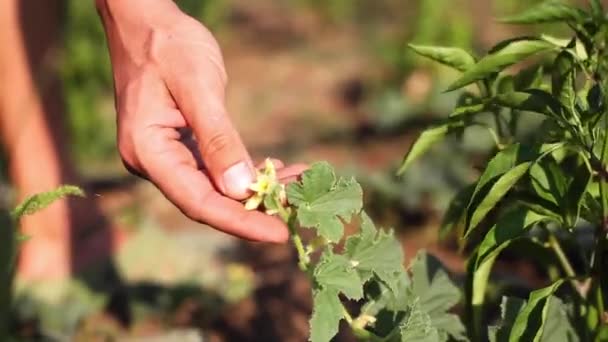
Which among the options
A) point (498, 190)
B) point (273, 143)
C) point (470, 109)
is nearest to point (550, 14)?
point (470, 109)

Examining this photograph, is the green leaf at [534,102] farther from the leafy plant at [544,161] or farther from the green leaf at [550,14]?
the green leaf at [550,14]

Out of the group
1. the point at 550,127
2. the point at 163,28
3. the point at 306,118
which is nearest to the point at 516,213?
the point at 550,127

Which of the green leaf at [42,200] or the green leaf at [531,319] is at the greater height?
the green leaf at [42,200]

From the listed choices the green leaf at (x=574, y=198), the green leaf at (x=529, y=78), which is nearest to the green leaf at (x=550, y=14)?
the green leaf at (x=529, y=78)

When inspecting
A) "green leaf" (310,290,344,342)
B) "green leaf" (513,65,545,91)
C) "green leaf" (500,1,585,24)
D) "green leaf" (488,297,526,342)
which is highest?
"green leaf" (500,1,585,24)

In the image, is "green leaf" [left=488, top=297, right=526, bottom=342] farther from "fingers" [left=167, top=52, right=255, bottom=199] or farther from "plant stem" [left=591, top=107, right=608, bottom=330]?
"fingers" [left=167, top=52, right=255, bottom=199]

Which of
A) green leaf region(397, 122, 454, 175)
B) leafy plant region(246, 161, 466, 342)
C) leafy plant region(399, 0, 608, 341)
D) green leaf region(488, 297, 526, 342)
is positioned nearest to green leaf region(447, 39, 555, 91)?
leafy plant region(399, 0, 608, 341)

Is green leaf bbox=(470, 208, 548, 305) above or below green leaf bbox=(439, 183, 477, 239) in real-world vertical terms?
above

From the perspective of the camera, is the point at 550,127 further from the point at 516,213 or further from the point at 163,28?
the point at 163,28

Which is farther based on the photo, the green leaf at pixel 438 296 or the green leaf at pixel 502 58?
the green leaf at pixel 438 296

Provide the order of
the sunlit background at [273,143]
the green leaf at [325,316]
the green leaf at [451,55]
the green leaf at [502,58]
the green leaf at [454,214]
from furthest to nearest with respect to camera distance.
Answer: the sunlit background at [273,143]
the green leaf at [454,214]
the green leaf at [451,55]
the green leaf at [502,58]
the green leaf at [325,316]
